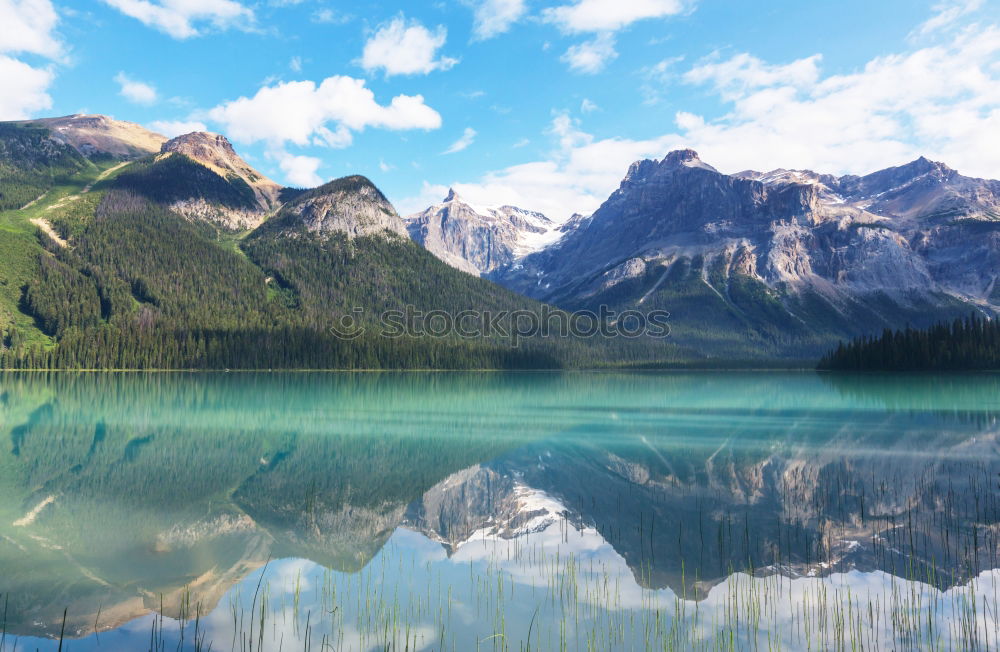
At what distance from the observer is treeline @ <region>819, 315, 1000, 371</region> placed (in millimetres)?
109125

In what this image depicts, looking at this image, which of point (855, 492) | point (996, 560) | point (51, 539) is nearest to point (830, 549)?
point (996, 560)

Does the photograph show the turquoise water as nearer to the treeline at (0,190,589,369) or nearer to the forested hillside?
the treeline at (0,190,589,369)

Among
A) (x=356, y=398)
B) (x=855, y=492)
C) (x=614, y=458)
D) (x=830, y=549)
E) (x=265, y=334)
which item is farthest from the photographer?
(x=265, y=334)

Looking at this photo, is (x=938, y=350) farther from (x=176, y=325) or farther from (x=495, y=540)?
(x=176, y=325)

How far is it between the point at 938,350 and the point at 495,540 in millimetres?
125979

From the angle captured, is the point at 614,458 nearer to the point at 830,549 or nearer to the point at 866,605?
the point at 830,549

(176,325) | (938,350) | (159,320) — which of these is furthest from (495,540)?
(159,320)

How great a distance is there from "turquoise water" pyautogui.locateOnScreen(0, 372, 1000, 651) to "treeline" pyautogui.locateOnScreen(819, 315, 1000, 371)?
92251 millimetres

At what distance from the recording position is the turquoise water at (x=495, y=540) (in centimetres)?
1127

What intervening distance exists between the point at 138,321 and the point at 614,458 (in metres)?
159

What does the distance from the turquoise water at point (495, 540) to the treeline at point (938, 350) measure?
9225cm

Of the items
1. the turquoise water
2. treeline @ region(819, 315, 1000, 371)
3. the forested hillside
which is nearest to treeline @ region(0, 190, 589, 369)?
the forested hillside

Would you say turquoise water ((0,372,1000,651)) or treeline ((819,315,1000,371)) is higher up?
treeline ((819,315,1000,371))

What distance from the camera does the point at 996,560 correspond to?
1469cm
